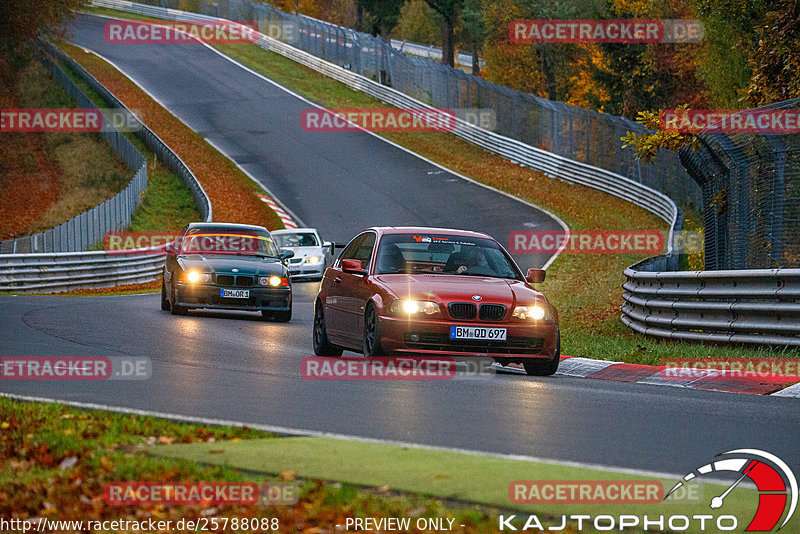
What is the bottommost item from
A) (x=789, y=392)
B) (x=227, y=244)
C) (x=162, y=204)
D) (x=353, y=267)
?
(x=162, y=204)

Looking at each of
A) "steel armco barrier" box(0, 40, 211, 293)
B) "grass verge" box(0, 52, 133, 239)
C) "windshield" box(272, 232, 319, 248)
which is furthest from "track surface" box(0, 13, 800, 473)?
"grass verge" box(0, 52, 133, 239)

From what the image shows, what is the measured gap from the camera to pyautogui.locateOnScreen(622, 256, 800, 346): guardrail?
13898 mm

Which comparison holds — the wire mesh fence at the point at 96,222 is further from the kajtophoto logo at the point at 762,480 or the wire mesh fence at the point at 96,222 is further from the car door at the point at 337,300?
the kajtophoto logo at the point at 762,480

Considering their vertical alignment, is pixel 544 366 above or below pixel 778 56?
below

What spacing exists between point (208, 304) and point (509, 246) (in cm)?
1835

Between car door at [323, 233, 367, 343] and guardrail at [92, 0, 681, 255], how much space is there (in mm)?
17142

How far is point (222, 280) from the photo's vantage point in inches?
806

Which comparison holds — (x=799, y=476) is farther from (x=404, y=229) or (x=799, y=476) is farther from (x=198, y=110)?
(x=198, y=110)

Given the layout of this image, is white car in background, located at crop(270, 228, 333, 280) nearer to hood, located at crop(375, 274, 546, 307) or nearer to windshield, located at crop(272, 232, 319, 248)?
windshield, located at crop(272, 232, 319, 248)

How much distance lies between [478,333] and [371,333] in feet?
3.72

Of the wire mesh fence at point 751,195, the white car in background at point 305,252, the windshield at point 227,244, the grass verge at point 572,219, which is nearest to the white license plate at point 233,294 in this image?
the windshield at point 227,244

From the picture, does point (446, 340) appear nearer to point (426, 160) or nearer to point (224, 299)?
point (224, 299)

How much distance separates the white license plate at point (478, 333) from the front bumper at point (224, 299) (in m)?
8.13

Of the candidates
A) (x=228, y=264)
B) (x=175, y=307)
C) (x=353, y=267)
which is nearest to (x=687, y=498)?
(x=353, y=267)
